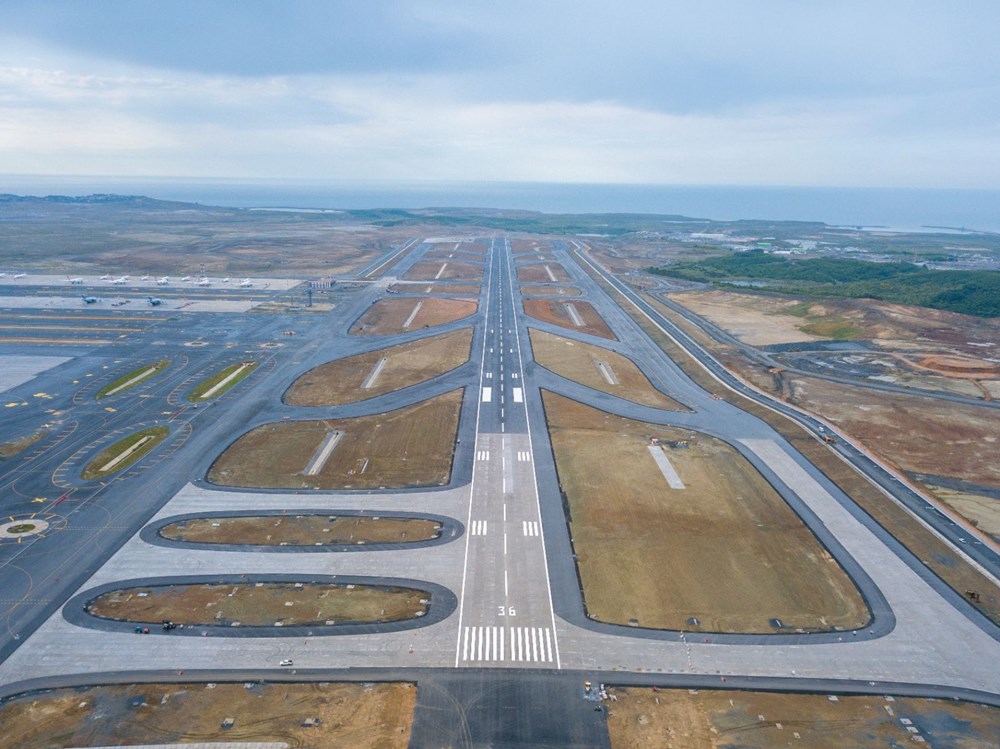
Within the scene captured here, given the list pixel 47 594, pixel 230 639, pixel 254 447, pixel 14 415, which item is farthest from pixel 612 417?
pixel 14 415

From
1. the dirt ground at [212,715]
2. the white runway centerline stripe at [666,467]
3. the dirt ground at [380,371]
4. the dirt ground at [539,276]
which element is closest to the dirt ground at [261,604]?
the dirt ground at [212,715]

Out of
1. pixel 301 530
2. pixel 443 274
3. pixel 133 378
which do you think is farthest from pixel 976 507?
pixel 443 274

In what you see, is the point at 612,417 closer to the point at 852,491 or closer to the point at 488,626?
the point at 852,491

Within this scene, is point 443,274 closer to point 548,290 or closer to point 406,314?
point 548,290

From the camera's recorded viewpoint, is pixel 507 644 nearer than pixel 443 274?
Yes

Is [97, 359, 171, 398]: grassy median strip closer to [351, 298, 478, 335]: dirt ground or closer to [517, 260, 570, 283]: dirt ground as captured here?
[351, 298, 478, 335]: dirt ground
